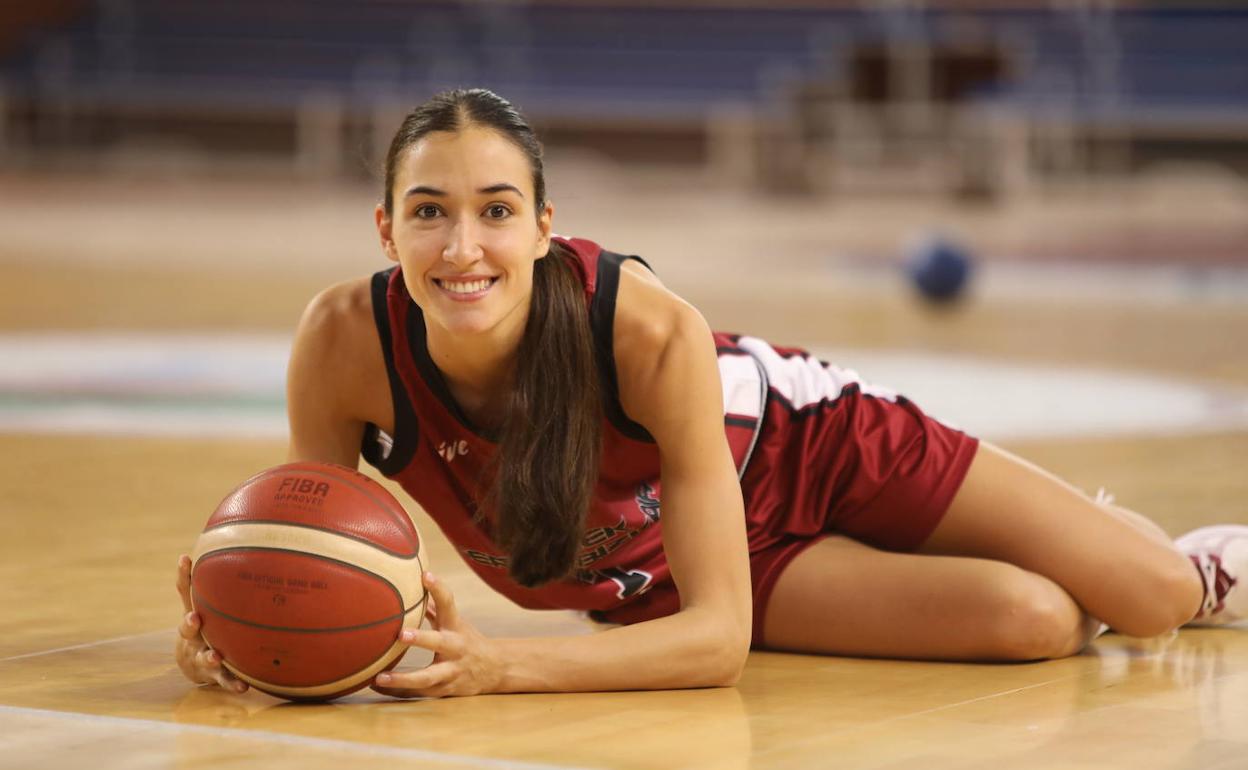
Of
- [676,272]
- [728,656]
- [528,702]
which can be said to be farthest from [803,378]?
[676,272]

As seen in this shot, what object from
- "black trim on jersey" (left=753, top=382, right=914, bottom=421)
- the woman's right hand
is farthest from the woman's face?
"black trim on jersey" (left=753, top=382, right=914, bottom=421)

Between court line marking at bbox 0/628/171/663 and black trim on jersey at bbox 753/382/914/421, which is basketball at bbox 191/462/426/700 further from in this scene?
black trim on jersey at bbox 753/382/914/421

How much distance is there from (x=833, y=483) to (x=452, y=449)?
0.76 metres

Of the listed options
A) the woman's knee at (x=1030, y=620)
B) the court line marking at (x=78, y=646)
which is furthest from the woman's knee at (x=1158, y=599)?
the court line marking at (x=78, y=646)

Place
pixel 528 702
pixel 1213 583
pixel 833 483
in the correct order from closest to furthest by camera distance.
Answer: pixel 528 702, pixel 833 483, pixel 1213 583

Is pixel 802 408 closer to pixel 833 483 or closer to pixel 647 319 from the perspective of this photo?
pixel 833 483

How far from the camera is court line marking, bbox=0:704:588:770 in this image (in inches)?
106

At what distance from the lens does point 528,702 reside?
3.09 meters

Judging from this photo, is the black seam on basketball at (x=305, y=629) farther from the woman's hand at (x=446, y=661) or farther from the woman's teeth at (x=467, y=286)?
the woman's teeth at (x=467, y=286)

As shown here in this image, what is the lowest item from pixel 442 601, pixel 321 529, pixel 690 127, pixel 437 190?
pixel 442 601

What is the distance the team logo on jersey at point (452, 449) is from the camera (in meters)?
3.30

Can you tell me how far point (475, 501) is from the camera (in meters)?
3.36

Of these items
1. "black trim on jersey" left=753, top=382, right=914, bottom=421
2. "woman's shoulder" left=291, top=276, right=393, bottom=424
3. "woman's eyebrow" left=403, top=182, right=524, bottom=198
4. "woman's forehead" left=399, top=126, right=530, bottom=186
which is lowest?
"black trim on jersey" left=753, top=382, right=914, bottom=421

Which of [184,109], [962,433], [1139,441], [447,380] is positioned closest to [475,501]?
[447,380]
